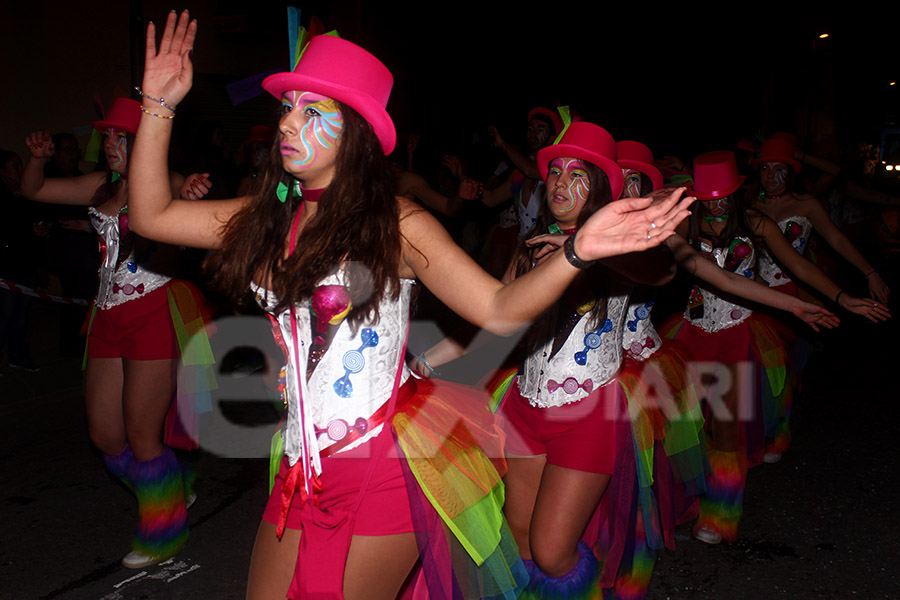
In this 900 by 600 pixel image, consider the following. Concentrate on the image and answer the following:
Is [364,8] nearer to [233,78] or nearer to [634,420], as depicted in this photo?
[233,78]

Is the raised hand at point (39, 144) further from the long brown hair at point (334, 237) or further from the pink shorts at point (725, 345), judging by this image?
the pink shorts at point (725, 345)

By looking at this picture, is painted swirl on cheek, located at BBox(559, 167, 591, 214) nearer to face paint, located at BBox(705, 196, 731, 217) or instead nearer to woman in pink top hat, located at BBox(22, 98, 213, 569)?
face paint, located at BBox(705, 196, 731, 217)

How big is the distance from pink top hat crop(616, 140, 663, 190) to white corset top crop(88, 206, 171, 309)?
2604mm

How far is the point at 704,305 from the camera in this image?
5.14m

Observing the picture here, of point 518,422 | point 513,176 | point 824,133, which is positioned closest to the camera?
point 518,422

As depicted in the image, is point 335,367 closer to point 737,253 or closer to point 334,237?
point 334,237

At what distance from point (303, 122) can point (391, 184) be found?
34 centimetres

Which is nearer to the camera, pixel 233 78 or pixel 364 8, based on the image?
Answer: pixel 233 78

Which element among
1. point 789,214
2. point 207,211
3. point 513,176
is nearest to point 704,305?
point 789,214

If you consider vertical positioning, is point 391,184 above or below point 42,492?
above

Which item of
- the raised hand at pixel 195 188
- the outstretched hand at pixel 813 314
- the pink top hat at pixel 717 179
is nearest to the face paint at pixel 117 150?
the raised hand at pixel 195 188

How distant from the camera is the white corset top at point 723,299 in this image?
4.98m

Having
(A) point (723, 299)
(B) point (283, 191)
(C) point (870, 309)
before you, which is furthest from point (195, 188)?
(C) point (870, 309)

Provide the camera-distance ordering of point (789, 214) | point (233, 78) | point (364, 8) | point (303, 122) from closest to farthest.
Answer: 1. point (303, 122)
2. point (789, 214)
3. point (233, 78)
4. point (364, 8)
